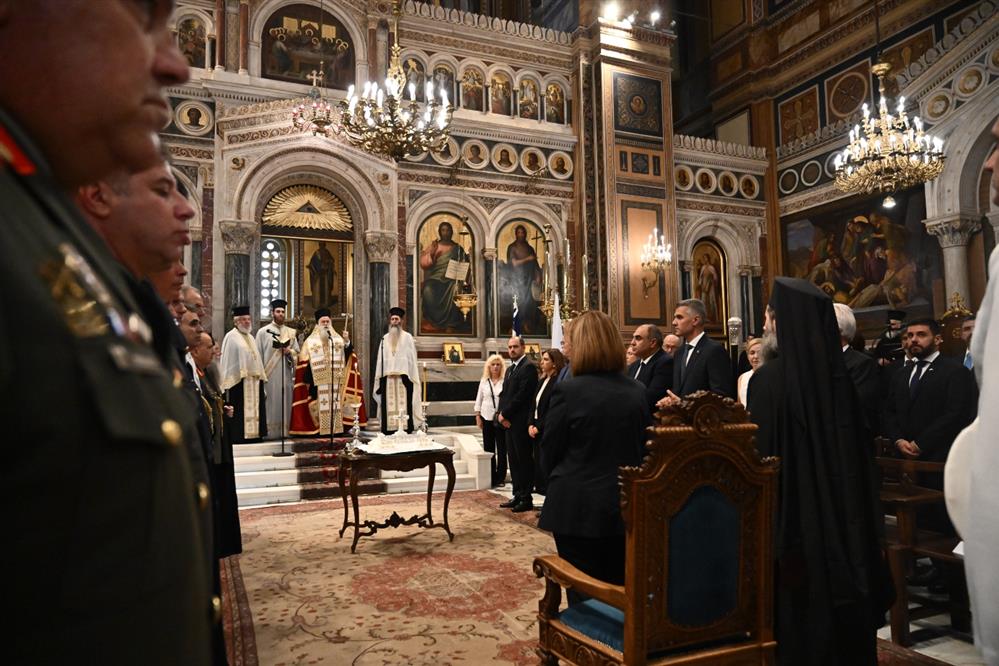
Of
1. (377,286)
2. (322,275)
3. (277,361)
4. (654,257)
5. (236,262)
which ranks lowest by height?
(277,361)

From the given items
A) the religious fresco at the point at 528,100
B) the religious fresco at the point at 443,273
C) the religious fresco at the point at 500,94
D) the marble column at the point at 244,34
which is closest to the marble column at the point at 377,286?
the religious fresco at the point at 443,273

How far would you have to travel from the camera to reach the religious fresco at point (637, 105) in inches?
531

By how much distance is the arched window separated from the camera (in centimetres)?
1324

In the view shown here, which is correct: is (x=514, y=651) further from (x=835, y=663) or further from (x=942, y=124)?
(x=942, y=124)

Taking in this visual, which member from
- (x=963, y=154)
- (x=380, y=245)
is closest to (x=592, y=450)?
(x=380, y=245)

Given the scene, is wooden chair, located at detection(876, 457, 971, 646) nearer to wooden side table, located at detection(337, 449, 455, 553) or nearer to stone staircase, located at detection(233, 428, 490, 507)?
wooden side table, located at detection(337, 449, 455, 553)

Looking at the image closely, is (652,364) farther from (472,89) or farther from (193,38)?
(193,38)

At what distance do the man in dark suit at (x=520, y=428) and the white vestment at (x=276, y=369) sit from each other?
3.97m

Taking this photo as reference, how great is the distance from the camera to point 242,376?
29.7 ft

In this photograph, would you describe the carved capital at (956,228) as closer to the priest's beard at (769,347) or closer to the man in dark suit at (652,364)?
the man in dark suit at (652,364)

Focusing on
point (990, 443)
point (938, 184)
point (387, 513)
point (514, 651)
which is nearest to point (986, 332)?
point (990, 443)

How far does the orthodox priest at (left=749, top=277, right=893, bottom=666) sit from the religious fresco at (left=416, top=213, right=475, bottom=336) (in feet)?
32.3

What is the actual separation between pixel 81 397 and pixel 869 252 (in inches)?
595

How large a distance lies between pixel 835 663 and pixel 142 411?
2727mm
